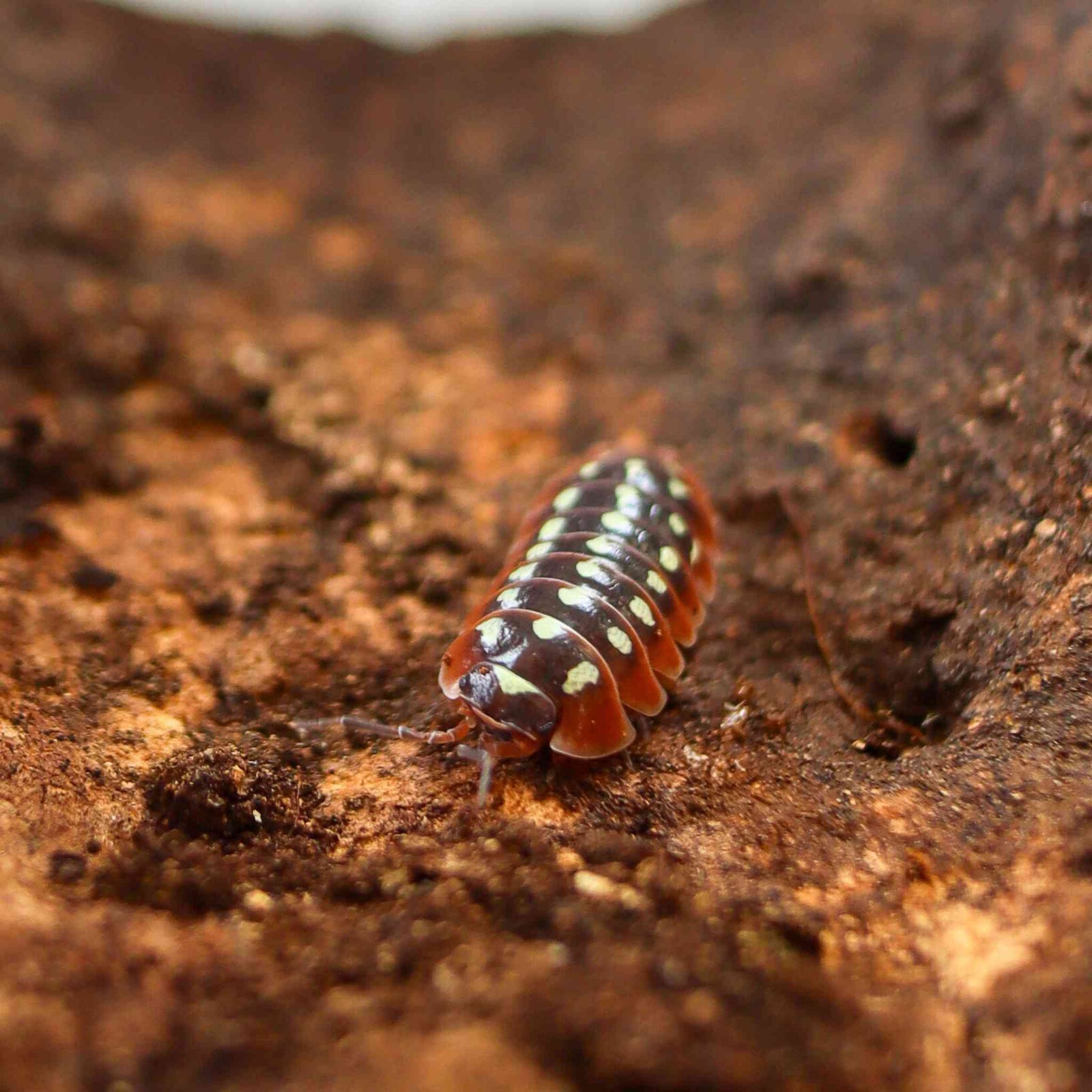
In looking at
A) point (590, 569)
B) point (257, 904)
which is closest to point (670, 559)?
point (590, 569)

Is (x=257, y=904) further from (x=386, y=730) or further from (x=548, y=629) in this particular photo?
(x=548, y=629)

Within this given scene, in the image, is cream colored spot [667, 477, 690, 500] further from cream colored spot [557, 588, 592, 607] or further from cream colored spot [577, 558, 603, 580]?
cream colored spot [557, 588, 592, 607]

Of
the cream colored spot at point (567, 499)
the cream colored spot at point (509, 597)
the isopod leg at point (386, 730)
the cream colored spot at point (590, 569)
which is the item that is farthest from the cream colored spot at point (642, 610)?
the isopod leg at point (386, 730)

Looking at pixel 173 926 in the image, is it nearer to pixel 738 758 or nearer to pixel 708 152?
pixel 738 758

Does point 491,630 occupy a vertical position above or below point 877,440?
below

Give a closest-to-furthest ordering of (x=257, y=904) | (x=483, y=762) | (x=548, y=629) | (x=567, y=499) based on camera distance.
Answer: (x=257, y=904), (x=483, y=762), (x=548, y=629), (x=567, y=499)

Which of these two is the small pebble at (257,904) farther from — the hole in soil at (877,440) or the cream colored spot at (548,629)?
the hole in soil at (877,440)
